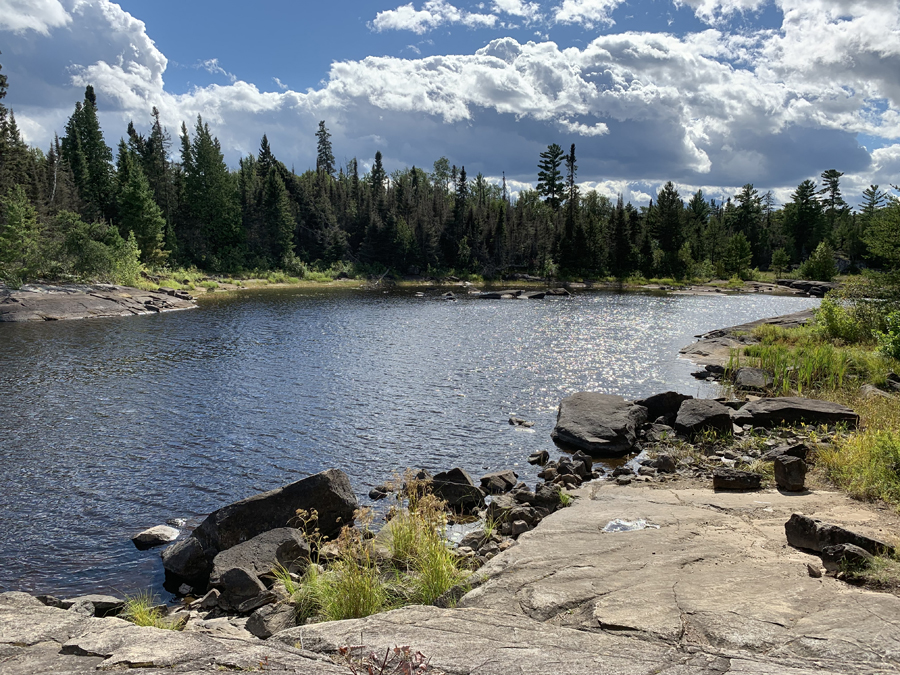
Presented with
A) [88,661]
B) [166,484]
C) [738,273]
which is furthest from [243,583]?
[738,273]

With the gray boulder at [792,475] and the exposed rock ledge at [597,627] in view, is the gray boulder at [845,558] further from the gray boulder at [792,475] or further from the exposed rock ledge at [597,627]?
the gray boulder at [792,475]

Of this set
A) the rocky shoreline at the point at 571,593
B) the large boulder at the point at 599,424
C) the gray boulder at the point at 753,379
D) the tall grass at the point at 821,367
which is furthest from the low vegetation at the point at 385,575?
the gray boulder at the point at 753,379

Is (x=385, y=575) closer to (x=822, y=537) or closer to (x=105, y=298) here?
(x=822, y=537)

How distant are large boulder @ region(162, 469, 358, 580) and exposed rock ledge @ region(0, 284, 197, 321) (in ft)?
140

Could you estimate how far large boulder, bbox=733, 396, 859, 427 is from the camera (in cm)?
1694

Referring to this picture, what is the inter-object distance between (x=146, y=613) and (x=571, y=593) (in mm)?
5994

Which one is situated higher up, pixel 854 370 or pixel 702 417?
pixel 854 370

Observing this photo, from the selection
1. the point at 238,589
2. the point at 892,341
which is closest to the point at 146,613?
the point at 238,589

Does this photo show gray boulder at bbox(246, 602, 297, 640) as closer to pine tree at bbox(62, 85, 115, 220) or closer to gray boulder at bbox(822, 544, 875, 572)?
gray boulder at bbox(822, 544, 875, 572)

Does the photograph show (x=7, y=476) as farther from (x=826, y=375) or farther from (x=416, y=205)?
(x=416, y=205)

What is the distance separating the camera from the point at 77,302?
156 feet

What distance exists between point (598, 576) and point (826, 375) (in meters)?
19.3

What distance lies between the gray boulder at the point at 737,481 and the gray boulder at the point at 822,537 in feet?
13.6

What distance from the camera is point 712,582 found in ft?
22.5
